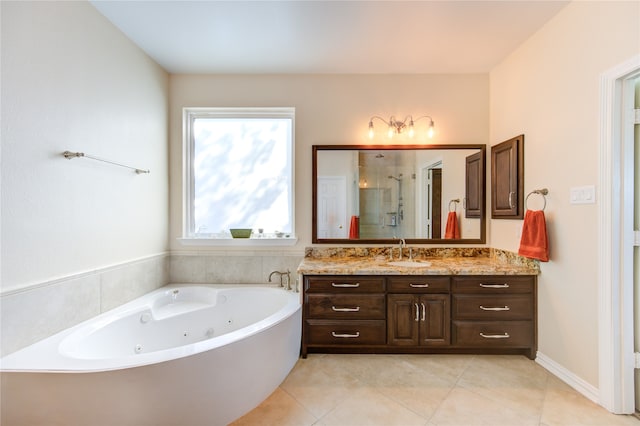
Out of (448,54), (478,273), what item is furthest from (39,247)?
(448,54)

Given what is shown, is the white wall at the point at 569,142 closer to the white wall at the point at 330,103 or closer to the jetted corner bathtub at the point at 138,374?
the white wall at the point at 330,103

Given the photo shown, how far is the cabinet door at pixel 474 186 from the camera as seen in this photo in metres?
2.73

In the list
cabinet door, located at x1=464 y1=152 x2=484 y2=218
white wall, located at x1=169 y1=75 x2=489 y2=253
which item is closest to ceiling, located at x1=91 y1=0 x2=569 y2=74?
white wall, located at x1=169 y1=75 x2=489 y2=253

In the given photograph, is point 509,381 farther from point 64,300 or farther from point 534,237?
point 64,300

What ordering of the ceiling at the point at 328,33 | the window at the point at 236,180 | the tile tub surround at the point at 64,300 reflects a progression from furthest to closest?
the window at the point at 236,180 < the ceiling at the point at 328,33 < the tile tub surround at the point at 64,300

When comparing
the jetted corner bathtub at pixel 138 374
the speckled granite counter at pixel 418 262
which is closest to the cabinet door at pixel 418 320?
the speckled granite counter at pixel 418 262

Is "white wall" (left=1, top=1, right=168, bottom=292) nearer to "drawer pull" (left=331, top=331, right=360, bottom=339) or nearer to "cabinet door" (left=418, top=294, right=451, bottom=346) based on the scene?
"drawer pull" (left=331, top=331, right=360, bottom=339)

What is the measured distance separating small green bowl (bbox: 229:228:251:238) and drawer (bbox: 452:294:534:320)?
6.35ft

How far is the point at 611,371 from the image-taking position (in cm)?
163

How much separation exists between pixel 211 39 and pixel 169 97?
88cm

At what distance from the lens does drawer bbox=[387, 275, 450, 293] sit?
7.30ft

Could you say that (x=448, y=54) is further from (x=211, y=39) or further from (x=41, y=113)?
(x=41, y=113)

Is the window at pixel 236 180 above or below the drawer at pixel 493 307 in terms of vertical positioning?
above

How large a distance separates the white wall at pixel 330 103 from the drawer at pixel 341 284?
611 mm
